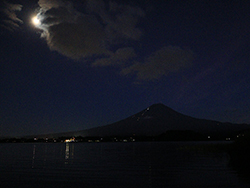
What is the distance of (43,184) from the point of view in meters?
15.5

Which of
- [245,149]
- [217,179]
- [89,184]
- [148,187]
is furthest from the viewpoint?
[245,149]

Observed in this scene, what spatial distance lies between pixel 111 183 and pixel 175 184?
14.3 ft

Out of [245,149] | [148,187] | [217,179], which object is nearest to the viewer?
[148,187]

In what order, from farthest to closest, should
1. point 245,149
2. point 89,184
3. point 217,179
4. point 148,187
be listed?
point 245,149 → point 217,179 → point 89,184 → point 148,187

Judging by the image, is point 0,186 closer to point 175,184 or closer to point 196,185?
point 175,184

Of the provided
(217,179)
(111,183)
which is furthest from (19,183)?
(217,179)

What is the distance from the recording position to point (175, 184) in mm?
15281

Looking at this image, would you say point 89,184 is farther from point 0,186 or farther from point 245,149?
point 245,149

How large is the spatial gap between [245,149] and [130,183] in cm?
2545

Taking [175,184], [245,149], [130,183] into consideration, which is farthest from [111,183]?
[245,149]

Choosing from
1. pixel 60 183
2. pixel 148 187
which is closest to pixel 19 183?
pixel 60 183

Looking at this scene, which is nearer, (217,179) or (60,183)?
(60,183)

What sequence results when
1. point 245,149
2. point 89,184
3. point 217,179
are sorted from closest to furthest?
point 89,184 < point 217,179 < point 245,149

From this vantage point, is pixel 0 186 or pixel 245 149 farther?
pixel 245 149
